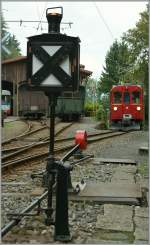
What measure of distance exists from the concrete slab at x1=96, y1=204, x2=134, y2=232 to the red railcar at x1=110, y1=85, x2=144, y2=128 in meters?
20.6

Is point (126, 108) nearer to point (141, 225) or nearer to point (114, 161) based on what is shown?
A: point (114, 161)

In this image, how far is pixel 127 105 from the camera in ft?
88.2

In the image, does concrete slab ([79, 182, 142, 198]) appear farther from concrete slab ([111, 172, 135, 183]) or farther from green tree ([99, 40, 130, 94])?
green tree ([99, 40, 130, 94])

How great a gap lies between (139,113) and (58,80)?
71.8 ft

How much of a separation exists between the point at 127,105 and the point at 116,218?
21.6 metres

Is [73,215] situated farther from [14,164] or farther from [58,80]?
[14,164]

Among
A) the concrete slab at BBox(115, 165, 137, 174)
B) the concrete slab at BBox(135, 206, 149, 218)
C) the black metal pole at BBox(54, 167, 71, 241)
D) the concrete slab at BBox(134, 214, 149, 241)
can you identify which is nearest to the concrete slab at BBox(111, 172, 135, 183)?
the concrete slab at BBox(115, 165, 137, 174)

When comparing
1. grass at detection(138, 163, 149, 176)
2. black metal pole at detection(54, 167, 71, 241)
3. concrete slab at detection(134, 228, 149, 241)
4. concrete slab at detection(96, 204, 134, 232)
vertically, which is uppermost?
black metal pole at detection(54, 167, 71, 241)

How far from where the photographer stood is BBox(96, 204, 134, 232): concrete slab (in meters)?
5.16

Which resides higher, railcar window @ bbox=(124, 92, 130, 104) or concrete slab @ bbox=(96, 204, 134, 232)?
railcar window @ bbox=(124, 92, 130, 104)

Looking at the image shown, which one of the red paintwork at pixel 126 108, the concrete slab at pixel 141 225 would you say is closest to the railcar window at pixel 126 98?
the red paintwork at pixel 126 108

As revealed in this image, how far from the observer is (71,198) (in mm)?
6512

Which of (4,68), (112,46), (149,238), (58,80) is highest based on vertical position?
(112,46)

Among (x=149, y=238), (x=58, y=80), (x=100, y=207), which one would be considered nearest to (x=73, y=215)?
(x=100, y=207)
